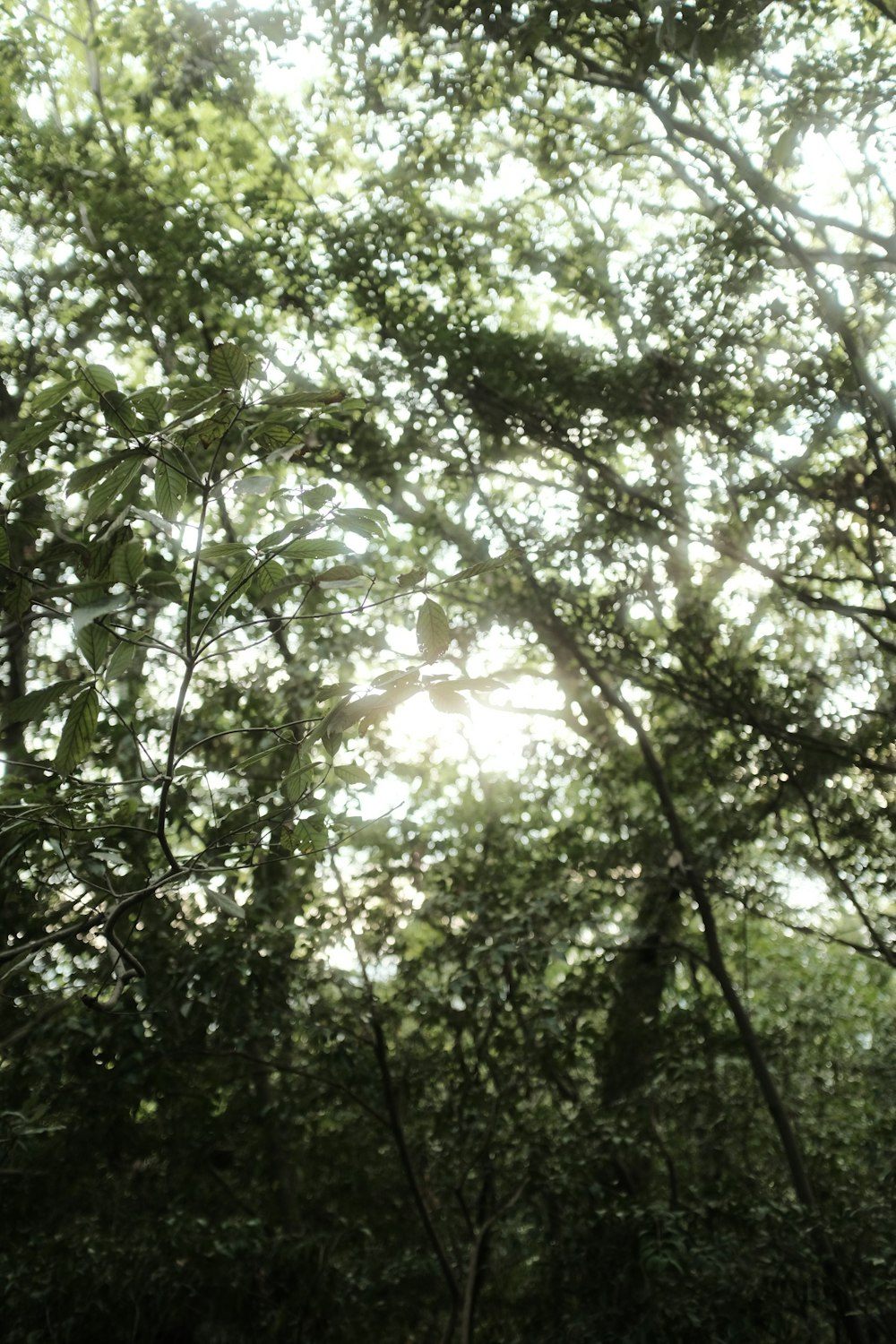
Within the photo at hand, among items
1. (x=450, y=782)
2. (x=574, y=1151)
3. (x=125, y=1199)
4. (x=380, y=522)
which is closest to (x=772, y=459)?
(x=450, y=782)

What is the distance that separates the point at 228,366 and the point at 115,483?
0.21 metres

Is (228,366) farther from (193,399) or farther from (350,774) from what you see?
(350,774)

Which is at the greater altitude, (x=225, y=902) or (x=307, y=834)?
(x=307, y=834)

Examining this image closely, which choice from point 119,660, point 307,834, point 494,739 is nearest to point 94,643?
point 119,660

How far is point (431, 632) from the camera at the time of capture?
135 cm

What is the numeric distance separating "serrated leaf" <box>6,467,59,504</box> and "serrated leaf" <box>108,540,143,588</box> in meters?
0.13

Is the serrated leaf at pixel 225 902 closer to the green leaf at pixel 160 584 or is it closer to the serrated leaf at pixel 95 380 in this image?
the green leaf at pixel 160 584

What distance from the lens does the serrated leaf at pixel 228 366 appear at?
1269mm

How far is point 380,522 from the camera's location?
145cm

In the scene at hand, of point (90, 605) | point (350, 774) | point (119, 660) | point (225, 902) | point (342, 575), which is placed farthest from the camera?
point (350, 774)

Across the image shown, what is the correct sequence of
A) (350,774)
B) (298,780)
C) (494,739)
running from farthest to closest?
(494,739) → (350,774) → (298,780)

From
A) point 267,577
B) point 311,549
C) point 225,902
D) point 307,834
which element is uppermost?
point 267,577

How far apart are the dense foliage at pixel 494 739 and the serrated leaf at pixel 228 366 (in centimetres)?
178

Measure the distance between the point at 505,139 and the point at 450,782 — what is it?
3.75 meters
